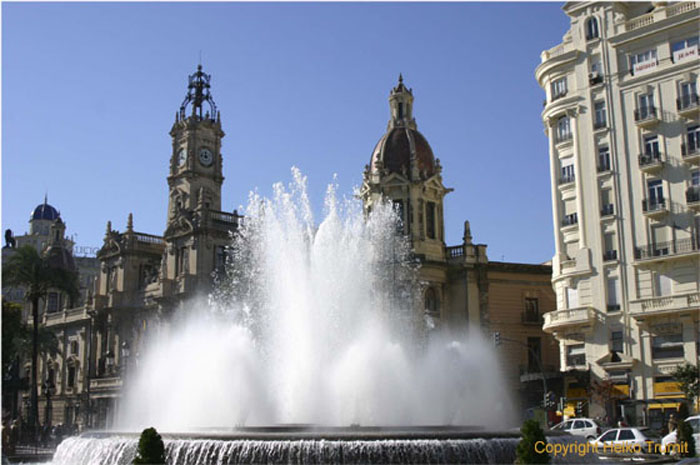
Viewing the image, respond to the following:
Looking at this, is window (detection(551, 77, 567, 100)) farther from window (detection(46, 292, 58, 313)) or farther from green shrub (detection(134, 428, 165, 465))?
window (detection(46, 292, 58, 313))

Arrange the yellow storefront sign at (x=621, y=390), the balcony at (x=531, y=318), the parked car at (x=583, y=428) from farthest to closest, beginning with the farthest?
1. the balcony at (x=531, y=318)
2. the yellow storefront sign at (x=621, y=390)
3. the parked car at (x=583, y=428)

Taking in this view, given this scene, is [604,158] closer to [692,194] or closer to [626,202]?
[626,202]

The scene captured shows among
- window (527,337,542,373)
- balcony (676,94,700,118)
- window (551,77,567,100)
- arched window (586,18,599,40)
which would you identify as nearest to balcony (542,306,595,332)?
balcony (676,94,700,118)

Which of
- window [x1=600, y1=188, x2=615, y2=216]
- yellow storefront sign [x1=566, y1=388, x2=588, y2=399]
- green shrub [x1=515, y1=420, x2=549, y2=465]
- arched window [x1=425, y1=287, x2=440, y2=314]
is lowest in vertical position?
green shrub [x1=515, y1=420, x2=549, y2=465]

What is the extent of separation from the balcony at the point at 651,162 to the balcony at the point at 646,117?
1.60 metres

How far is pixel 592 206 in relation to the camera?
43625 millimetres

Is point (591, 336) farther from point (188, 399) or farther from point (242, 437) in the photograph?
point (242, 437)

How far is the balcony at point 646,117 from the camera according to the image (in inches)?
1640

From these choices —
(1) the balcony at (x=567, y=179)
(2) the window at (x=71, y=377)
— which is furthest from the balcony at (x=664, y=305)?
(2) the window at (x=71, y=377)

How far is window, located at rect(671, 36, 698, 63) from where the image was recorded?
40994 millimetres

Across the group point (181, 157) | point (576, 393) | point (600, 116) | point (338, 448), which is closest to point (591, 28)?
point (600, 116)

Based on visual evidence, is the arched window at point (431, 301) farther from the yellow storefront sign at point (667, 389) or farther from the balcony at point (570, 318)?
the yellow storefront sign at point (667, 389)

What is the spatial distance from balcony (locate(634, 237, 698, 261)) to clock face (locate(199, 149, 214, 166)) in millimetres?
41076

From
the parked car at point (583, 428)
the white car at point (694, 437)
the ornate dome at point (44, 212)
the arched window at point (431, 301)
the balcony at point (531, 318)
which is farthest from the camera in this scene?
the ornate dome at point (44, 212)
